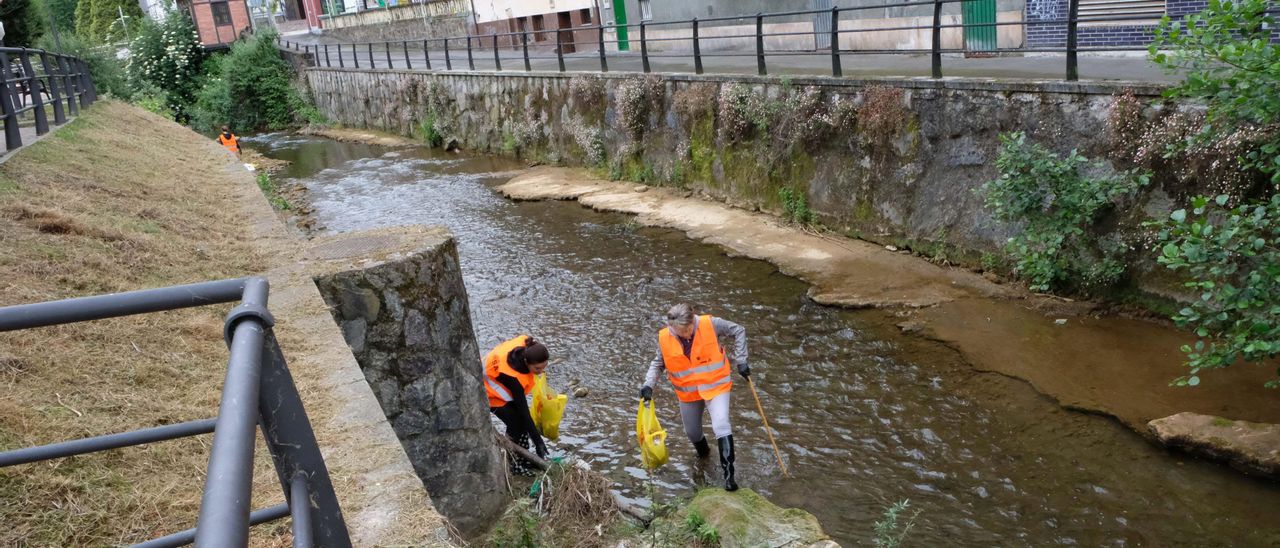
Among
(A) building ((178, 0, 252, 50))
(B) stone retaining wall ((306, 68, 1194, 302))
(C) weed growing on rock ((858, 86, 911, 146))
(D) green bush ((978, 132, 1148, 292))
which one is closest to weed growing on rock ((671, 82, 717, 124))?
(B) stone retaining wall ((306, 68, 1194, 302))

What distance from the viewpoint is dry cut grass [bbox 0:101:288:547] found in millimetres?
3262

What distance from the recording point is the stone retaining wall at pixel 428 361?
5.42m

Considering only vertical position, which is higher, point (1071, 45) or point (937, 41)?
point (937, 41)

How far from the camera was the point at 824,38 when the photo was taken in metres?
19.0

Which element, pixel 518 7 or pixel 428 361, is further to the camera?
pixel 518 7

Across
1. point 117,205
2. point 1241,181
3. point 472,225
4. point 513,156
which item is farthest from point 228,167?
point 1241,181

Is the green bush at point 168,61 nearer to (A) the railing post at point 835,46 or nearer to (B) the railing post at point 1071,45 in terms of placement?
(A) the railing post at point 835,46

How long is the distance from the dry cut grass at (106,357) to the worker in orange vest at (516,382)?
1.80 m

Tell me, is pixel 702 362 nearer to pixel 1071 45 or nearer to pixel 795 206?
pixel 1071 45

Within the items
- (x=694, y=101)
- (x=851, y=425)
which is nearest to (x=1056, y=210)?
(x=851, y=425)

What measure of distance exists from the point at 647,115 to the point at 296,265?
11515mm

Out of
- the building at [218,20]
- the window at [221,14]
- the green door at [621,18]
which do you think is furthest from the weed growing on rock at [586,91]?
the window at [221,14]

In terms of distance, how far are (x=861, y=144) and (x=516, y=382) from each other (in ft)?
23.9

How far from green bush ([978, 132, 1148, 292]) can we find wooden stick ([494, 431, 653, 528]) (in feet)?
18.0
